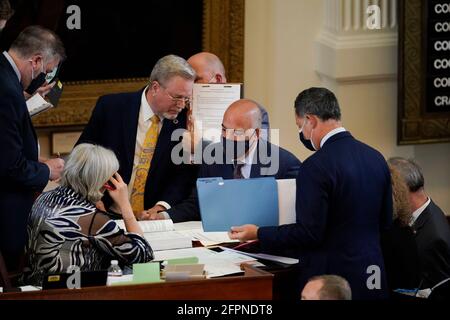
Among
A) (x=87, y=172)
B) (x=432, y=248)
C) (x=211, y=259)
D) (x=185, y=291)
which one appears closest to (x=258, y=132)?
(x=211, y=259)

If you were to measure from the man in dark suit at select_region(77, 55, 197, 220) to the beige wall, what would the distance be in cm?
198

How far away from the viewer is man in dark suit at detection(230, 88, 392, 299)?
5359 millimetres

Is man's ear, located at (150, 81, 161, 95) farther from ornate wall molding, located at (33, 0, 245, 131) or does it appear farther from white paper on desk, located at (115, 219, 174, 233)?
ornate wall molding, located at (33, 0, 245, 131)

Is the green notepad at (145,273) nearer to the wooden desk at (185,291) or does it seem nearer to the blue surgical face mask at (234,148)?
the wooden desk at (185,291)

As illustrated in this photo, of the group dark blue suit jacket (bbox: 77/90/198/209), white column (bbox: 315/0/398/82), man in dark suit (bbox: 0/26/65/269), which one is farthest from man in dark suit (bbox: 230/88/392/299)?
white column (bbox: 315/0/398/82)

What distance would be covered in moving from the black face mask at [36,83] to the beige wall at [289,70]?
2.64 meters

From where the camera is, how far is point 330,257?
5457 millimetres

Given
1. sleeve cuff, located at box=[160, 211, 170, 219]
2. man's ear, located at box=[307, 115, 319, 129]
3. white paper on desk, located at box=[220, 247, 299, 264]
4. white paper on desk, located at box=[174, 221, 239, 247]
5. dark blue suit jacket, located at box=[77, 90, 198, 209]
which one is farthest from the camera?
dark blue suit jacket, located at box=[77, 90, 198, 209]

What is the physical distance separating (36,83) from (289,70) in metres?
2.85

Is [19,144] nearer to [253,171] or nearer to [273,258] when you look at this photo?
[253,171]

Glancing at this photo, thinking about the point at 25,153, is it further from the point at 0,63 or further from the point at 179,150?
the point at 179,150

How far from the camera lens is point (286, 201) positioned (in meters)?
5.88

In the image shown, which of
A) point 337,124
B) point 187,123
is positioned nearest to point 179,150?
point 187,123

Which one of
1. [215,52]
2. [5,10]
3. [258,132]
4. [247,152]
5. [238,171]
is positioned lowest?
[238,171]
